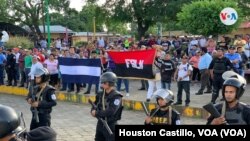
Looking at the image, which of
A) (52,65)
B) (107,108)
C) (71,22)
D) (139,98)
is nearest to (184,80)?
(139,98)

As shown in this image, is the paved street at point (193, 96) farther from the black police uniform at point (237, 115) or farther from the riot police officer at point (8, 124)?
the riot police officer at point (8, 124)

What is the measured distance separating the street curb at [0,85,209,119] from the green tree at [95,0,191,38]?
59.3 ft

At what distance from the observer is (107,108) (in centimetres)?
687

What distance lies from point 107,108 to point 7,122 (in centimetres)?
357

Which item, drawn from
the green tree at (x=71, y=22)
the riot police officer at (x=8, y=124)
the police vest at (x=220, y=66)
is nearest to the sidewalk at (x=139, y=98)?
the police vest at (x=220, y=66)

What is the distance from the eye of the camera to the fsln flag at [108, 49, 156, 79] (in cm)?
1436

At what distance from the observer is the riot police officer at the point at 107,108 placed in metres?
6.86

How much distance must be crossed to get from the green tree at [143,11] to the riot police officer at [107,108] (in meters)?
26.8

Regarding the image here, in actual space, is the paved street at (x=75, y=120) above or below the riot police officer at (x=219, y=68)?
below

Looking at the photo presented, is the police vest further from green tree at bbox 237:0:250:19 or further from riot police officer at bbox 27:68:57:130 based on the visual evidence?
green tree at bbox 237:0:250:19

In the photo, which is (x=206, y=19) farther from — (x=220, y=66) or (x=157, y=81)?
(x=220, y=66)

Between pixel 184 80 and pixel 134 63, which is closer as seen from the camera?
pixel 184 80

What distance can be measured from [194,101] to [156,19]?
2173 centimetres

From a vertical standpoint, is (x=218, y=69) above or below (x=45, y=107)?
above
